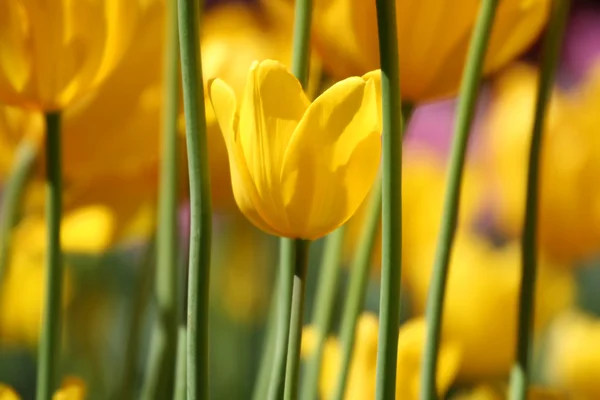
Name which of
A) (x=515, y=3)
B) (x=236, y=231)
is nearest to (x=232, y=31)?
(x=236, y=231)

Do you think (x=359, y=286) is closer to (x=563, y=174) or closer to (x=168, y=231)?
(x=168, y=231)

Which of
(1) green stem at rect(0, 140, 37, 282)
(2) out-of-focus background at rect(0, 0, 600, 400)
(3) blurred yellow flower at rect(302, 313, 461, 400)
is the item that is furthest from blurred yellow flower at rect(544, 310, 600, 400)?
(1) green stem at rect(0, 140, 37, 282)

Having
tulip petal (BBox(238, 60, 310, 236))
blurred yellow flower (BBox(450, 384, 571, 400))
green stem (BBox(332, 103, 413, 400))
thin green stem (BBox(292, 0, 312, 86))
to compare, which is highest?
thin green stem (BBox(292, 0, 312, 86))

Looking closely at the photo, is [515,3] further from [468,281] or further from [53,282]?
[468,281]

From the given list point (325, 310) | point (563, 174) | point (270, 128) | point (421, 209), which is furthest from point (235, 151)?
point (421, 209)

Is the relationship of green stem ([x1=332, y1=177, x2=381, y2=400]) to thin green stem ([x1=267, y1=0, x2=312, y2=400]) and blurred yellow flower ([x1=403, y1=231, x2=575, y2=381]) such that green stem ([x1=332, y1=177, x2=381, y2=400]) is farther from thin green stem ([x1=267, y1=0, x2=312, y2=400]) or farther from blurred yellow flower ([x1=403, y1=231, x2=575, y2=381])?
blurred yellow flower ([x1=403, y1=231, x2=575, y2=381])
